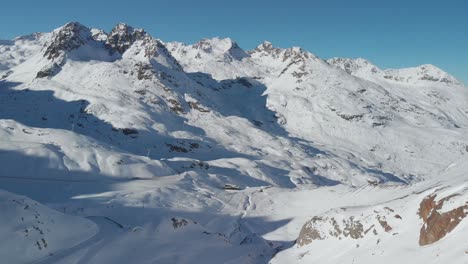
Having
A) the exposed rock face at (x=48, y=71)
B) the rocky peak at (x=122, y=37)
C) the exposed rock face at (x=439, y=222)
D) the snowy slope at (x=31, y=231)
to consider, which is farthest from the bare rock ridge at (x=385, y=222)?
the rocky peak at (x=122, y=37)

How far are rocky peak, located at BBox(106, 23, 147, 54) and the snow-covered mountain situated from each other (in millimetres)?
759

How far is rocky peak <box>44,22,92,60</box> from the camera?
16650 centimetres

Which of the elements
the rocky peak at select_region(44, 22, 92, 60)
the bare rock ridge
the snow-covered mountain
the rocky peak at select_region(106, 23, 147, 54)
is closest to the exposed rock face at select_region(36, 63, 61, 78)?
the snow-covered mountain

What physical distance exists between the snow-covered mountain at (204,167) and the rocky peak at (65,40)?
52 cm

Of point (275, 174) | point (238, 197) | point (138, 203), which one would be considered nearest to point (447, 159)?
point (275, 174)

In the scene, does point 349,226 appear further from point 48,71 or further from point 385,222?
point 48,71

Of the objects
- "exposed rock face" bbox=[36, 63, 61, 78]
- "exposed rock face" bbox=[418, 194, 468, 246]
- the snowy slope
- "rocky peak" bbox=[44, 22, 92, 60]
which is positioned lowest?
the snowy slope

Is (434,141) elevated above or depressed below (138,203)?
above

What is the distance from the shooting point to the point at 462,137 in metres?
166

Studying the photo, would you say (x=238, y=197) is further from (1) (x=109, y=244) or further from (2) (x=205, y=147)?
(2) (x=205, y=147)

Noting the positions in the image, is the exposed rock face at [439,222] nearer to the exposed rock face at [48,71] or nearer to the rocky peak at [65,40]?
the exposed rock face at [48,71]

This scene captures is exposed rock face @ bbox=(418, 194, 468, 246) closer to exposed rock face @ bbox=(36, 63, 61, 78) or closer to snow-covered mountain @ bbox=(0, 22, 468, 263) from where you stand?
snow-covered mountain @ bbox=(0, 22, 468, 263)

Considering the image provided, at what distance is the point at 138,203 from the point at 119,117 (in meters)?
84.2

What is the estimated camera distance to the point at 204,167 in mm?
86500
